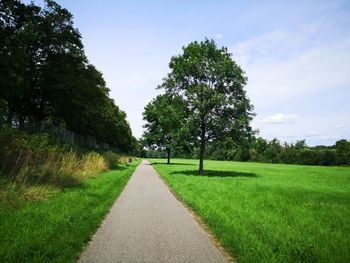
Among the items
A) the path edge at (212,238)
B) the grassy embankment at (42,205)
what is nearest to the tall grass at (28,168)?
the grassy embankment at (42,205)

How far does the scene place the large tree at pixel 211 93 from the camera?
2903cm

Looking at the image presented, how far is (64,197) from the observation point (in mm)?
11539

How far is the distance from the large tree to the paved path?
61.6ft

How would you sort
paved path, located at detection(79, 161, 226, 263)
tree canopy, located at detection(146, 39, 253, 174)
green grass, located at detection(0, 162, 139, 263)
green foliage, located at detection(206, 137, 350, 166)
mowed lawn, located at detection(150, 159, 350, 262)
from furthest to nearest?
green foliage, located at detection(206, 137, 350, 166), tree canopy, located at detection(146, 39, 253, 174), mowed lawn, located at detection(150, 159, 350, 262), paved path, located at detection(79, 161, 226, 263), green grass, located at detection(0, 162, 139, 263)

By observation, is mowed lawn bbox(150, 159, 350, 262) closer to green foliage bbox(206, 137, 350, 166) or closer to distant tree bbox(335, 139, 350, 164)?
green foliage bbox(206, 137, 350, 166)

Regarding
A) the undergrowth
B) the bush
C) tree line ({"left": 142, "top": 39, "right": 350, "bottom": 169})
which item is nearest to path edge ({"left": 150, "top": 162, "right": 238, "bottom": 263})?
the undergrowth

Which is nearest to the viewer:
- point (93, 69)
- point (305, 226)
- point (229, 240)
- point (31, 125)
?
point (229, 240)

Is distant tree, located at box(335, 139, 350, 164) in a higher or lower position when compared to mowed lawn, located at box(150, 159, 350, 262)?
higher

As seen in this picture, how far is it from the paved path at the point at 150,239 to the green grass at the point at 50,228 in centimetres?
29

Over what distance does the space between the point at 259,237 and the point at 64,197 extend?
22.8 ft

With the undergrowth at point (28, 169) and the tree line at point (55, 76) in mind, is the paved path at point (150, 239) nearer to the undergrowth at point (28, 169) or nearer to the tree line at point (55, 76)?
the undergrowth at point (28, 169)

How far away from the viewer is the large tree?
95.2ft

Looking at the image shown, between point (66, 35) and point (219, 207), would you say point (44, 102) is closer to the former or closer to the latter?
point (66, 35)

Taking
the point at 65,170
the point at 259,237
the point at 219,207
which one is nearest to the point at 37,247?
the point at 259,237
